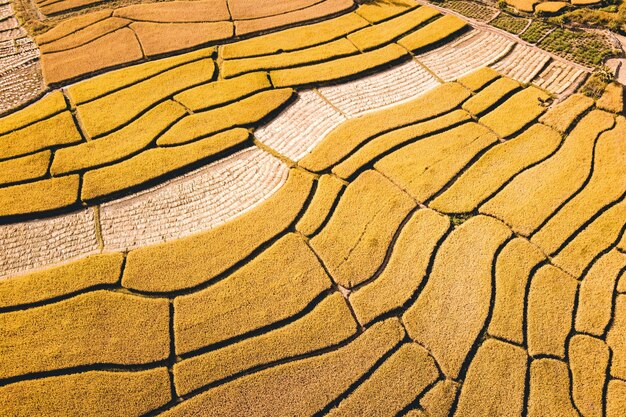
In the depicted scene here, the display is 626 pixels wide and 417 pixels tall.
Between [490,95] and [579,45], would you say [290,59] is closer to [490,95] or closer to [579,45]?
[490,95]

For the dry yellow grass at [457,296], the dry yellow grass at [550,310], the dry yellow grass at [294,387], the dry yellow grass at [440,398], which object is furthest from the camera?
the dry yellow grass at [550,310]

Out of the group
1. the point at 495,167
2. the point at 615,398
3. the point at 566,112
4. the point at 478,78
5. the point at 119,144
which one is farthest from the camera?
the point at 478,78

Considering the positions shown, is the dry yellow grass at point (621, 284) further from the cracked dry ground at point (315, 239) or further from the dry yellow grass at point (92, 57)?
the dry yellow grass at point (92, 57)

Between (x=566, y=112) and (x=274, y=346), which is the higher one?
(x=566, y=112)

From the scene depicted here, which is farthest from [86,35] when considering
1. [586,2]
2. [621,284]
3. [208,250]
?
[586,2]

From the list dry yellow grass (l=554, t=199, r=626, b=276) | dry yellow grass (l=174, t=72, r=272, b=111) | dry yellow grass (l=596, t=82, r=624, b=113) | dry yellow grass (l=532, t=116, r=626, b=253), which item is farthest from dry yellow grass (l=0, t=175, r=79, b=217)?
dry yellow grass (l=596, t=82, r=624, b=113)

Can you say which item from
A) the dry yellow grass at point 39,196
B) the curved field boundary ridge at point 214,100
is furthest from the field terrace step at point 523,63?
the dry yellow grass at point 39,196
